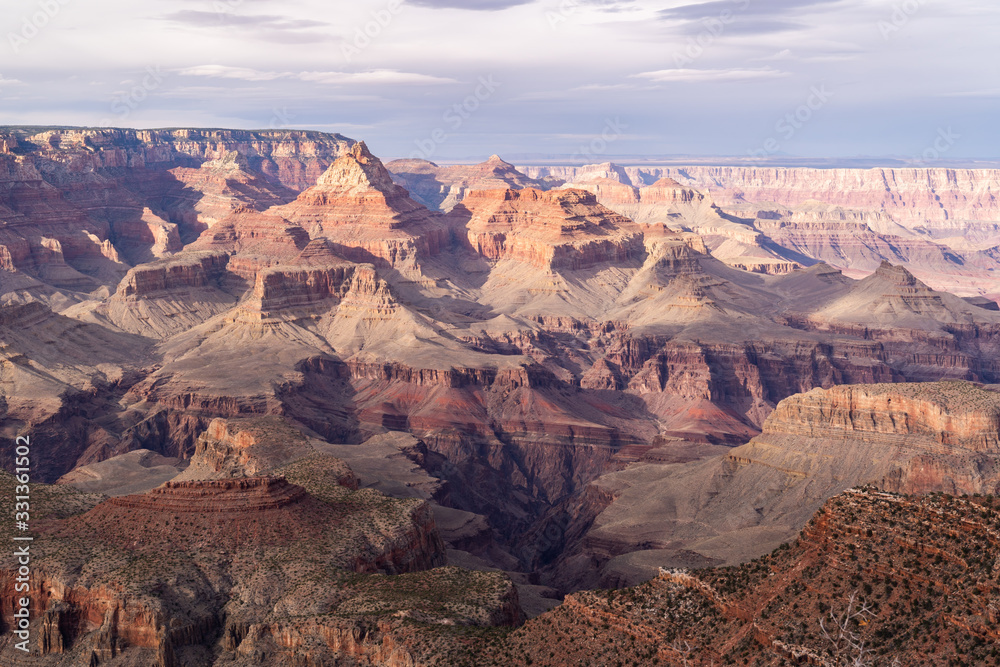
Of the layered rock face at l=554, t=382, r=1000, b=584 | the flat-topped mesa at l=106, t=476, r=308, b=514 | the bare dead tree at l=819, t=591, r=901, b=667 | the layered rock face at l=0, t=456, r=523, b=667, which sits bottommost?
the layered rock face at l=554, t=382, r=1000, b=584

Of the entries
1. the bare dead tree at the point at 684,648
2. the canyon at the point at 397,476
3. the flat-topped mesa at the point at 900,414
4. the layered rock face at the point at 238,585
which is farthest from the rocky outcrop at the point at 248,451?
the flat-topped mesa at the point at 900,414

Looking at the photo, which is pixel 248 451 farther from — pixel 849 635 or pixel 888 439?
pixel 849 635

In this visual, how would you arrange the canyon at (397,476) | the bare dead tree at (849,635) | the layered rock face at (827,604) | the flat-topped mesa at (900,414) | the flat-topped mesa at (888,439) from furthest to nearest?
the flat-topped mesa at (900,414), the flat-topped mesa at (888,439), the canyon at (397,476), the layered rock face at (827,604), the bare dead tree at (849,635)

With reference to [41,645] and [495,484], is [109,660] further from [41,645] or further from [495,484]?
[495,484]

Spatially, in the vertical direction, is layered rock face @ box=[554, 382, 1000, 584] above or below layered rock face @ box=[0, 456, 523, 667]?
below

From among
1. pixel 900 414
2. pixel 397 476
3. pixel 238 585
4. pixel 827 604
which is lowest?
pixel 397 476

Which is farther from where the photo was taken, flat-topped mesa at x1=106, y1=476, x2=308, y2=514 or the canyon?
flat-topped mesa at x1=106, y1=476, x2=308, y2=514

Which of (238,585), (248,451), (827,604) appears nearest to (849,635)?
(827,604)

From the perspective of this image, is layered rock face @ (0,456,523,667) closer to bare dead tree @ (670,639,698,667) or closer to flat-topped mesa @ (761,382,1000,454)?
bare dead tree @ (670,639,698,667)

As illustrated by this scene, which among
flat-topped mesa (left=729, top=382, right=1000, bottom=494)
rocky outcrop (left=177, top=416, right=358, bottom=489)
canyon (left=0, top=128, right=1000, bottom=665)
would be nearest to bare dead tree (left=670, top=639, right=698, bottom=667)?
canyon (left=0, top=128, right=1000, bottom=665)

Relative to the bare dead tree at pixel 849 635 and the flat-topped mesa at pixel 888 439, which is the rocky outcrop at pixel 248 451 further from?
the bare dead tree at pixel 849 635

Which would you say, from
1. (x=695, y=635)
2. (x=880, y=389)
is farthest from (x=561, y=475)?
(x=695, y=635)
